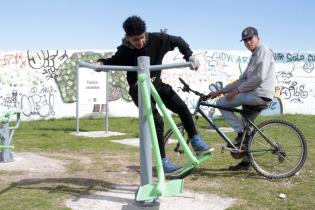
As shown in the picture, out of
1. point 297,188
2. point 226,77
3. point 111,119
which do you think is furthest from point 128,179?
point 226,77

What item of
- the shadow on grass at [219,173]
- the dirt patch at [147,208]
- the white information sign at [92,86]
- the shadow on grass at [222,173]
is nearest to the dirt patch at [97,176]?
the dirt patch at [147,208]

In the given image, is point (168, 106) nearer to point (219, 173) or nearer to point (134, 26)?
point (134, 26)

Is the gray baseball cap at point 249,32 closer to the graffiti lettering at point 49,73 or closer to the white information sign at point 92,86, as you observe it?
the white information sign at point 92,86

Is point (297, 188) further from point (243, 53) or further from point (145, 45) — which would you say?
point (243, 53)

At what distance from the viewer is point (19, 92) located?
15703 mm

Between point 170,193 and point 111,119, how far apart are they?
1200 centimetres

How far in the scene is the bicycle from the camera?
5.98m

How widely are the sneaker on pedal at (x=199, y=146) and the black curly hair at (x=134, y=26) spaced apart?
1282 mm

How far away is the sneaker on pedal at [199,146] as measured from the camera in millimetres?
4825

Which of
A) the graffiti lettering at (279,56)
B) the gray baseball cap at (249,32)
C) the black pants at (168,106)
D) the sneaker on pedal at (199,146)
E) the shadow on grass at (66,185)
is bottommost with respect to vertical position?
the shadow on grass at (66,185)

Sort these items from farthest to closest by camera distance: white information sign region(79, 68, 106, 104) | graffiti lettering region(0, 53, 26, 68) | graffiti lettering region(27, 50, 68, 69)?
A: graffiti lettering region(27, 50, 68, 69) < graffiti lettering region(0, 53, 26, 68) < white information sign region(79, 68, 106, 104)

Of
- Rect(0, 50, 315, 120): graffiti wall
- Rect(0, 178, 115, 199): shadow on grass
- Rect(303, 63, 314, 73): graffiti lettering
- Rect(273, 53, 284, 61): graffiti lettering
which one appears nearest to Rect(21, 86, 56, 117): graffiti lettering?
Rect(0, 50, 315, 120): graffiti wall

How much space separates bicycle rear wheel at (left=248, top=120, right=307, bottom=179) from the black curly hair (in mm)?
2300

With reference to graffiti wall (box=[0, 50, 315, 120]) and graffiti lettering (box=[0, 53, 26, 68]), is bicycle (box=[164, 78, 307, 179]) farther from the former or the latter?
graffiti lettering (box=[0, 53, 26, 68])
